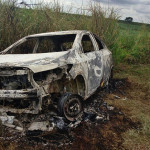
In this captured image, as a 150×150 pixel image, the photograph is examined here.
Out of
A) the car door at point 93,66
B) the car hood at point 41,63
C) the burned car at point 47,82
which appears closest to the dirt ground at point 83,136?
the burned car at point 47,82

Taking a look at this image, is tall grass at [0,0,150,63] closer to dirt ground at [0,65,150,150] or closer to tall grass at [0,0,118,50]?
tall grass at [0,0,118,50]

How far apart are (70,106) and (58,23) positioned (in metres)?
4.12

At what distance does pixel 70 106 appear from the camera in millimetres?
3742

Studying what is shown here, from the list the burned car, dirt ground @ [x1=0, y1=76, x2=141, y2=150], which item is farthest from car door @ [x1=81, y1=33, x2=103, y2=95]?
dirt ground @ [x1=0, y1=76, x2=141, y2=150]

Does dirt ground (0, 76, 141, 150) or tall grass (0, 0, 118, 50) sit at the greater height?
tall grass (0, 0, 118, 50)

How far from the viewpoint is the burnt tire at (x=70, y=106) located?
3.55 metres

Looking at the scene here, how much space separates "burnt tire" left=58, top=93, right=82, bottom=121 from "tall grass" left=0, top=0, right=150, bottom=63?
3.46 metres

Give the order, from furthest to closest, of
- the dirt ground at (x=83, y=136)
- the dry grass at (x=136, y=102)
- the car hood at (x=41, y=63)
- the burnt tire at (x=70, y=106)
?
1. the burnt tire at (x=70, y=106)
2. the dry grass at (x=136, y=102)
3. the car hood at (x=41, y=63)
4. the dirt ground at (x=83, y=136)

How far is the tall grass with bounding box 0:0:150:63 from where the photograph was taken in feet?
20.8

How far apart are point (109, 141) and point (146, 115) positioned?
142cm

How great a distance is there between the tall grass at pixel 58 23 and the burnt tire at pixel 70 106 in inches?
136

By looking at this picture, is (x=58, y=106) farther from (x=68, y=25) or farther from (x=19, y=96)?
(x=68, y=25)

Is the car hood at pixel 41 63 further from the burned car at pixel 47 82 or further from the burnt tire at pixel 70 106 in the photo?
the burnt tire at pixel 70 106

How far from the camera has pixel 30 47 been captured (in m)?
6.57
